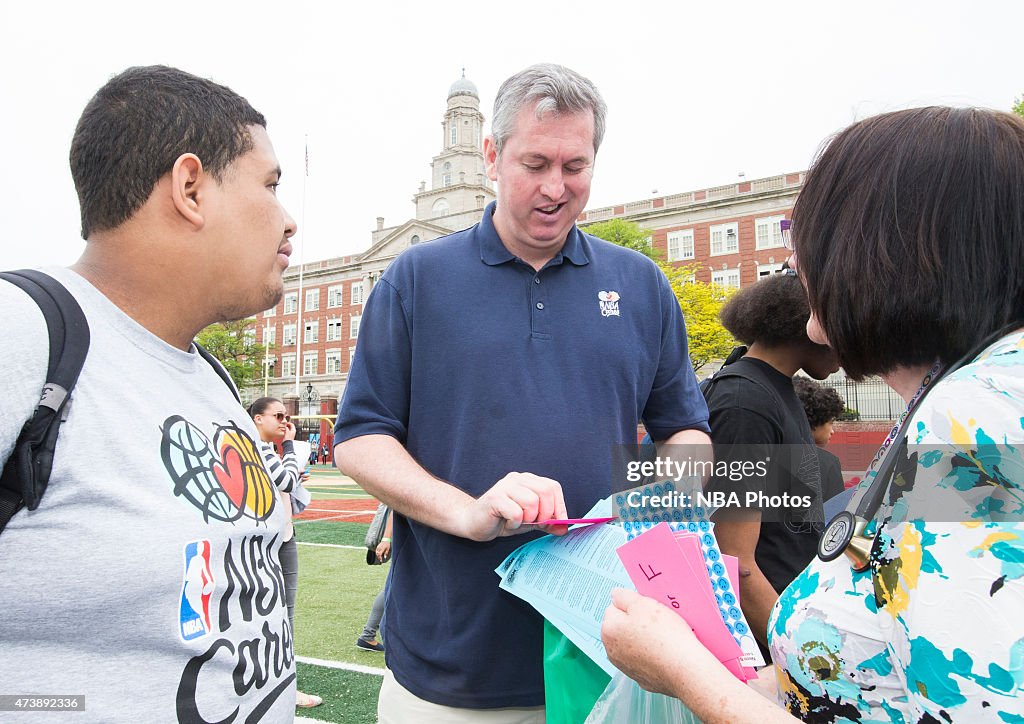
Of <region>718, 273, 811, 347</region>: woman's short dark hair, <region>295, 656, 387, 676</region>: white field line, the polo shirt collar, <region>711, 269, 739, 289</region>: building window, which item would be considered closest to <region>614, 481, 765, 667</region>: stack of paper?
the polo shirt collar

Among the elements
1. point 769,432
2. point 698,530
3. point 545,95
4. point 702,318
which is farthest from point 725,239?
point 698,530

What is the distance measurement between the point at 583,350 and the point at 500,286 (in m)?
0.33

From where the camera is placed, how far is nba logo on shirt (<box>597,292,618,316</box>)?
2.14 m

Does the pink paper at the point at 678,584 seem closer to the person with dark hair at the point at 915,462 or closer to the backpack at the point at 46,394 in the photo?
the person with dark hair at the point at 915,462

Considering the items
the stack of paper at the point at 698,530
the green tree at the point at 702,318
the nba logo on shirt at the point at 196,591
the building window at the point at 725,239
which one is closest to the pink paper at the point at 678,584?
the stack of paper at the point at 698,530

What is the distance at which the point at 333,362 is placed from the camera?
55.0 m

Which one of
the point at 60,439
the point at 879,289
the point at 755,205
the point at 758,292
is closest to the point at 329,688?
the point at 758,292

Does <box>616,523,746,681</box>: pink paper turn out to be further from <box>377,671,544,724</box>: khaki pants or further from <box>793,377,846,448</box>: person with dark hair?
<box>793,377,846,448</box>: person with dark hair

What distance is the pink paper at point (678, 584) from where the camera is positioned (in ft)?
4.25

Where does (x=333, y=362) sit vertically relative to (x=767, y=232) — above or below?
below

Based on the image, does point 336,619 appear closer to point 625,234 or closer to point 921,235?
point 921,235

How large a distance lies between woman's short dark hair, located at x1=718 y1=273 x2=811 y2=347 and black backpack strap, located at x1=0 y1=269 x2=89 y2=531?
8.23ft

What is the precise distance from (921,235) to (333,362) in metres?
55.9

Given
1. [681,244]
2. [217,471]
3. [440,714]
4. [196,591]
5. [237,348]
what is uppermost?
[681,244]
